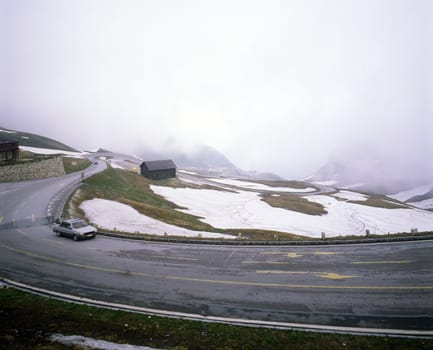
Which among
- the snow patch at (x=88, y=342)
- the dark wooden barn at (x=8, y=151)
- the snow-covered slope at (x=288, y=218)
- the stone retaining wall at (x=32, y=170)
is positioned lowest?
the snow-covered slope at (x=288, y=218)

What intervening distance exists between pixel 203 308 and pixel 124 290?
4844 mm

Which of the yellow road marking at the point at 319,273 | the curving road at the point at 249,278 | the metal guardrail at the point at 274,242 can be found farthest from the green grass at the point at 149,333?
the metal guardrail at the point at 274,242

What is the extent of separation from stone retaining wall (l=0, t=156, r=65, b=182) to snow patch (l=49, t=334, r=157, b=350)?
177 ft

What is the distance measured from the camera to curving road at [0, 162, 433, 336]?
11.0m

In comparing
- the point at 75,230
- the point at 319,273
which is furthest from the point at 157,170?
the point at 319,273

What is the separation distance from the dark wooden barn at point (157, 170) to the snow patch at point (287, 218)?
76.9 feet

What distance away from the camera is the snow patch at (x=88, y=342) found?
341 inches

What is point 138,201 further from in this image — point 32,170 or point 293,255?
point 293,255

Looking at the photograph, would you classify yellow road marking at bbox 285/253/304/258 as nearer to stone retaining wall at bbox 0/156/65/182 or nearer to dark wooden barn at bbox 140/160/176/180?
stone retaining wall at bbox 0/156/65/182

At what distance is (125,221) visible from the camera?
34.6m

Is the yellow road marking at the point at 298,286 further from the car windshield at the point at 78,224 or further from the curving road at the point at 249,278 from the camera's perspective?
the car windshield at the point at 78,224

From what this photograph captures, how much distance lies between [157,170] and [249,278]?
86.9 metres

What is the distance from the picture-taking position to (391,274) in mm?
14023

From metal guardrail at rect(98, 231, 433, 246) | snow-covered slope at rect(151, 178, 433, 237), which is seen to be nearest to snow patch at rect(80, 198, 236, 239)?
metal guardrail at rect(98, 231, 433, 246)
